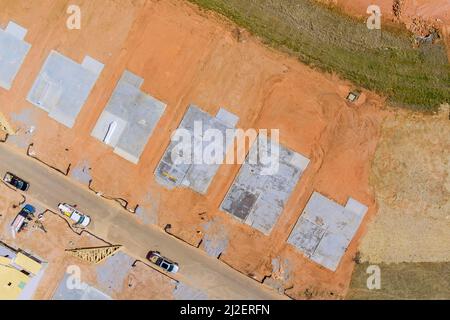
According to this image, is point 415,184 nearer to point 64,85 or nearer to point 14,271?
point 64,85

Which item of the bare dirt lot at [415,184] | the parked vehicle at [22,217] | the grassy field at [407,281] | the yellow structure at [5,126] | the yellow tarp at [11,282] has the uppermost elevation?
the bare dirt lot at [415,184]

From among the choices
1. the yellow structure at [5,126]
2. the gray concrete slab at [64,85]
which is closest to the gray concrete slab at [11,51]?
the gray concrete slab at [64,85]

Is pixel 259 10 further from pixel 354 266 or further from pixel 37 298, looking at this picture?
pixel 37 298

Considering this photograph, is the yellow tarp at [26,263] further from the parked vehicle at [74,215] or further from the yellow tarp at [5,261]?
the parked vehicle at [74,215]

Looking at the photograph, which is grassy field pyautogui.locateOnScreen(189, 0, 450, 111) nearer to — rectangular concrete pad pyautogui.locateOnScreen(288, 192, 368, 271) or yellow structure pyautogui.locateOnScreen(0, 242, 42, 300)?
rectangular concrete pad pyautogui.locateOnScreen(288, 192, 368, 271)

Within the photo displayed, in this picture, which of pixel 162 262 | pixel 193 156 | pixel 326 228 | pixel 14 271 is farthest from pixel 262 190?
pixel 14 271

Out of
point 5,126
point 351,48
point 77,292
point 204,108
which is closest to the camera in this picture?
point 204,108

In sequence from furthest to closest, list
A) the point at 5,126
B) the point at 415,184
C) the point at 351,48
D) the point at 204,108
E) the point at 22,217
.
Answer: the point at 22,217
the point at 5,126
the point at 351,48
the point at 204,108
the point at 415,184
